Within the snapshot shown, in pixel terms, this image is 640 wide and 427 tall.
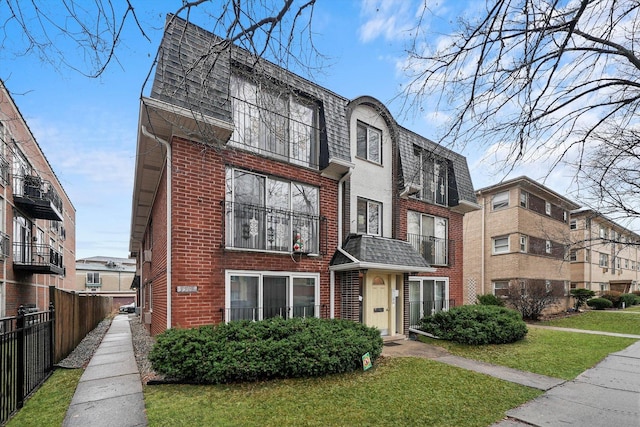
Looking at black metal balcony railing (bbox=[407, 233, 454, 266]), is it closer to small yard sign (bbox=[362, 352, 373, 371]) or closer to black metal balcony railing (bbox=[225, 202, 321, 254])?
black metal balcony railing (bbox=[225, 202, 321, 254])

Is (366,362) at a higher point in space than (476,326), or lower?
higher

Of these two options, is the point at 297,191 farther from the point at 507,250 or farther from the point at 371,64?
the point at 507,250

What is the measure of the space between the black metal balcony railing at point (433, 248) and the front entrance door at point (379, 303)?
99.6 inches

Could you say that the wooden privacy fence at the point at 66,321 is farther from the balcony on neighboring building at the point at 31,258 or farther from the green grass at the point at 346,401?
the balcony on neighboring building at the point at 31,258

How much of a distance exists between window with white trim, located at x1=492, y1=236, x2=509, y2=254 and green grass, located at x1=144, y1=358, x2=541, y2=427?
53.8ft

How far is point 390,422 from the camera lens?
481cm

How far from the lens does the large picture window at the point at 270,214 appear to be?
344 inches

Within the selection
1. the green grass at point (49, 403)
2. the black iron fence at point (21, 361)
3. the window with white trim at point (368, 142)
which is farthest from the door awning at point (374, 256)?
the black iron fence at point (21, 361)

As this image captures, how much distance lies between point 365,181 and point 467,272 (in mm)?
14842

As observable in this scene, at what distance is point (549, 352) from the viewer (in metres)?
9.74

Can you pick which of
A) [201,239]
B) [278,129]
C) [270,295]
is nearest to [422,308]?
[270,295]

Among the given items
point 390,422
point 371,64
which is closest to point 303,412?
point 390,422

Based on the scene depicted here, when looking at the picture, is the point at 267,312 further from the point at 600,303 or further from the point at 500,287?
the point at 600,303

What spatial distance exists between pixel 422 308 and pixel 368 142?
6683 millimetres
